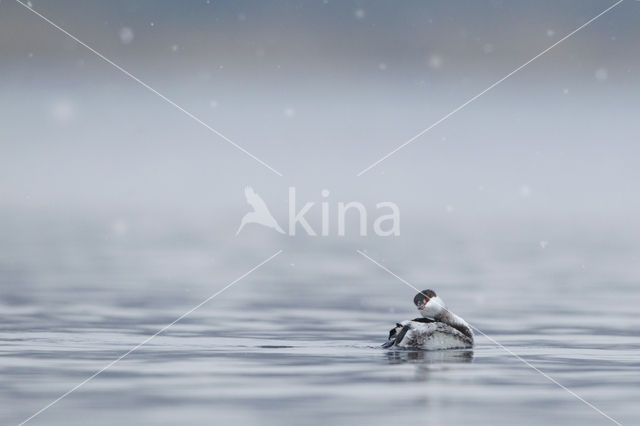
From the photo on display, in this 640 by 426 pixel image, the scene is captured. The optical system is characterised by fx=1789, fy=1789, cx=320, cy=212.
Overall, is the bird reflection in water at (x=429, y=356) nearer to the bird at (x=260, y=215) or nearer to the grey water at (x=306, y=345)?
the grey water at (x=306, y=345)

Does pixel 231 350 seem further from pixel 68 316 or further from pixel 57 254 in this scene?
pixel 57 254

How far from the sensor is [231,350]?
17.4 meters

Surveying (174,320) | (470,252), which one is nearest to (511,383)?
(174,320)

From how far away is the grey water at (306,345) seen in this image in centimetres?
1346

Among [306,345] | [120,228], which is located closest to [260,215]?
[120,228]

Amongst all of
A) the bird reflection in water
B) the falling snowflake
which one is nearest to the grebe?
the bird reflection in water

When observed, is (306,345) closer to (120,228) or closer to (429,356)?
(429,356)

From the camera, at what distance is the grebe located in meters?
17.4

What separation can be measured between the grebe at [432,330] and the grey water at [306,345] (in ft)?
0.54

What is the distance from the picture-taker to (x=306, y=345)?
59.1ft

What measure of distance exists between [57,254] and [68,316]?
18.1 m

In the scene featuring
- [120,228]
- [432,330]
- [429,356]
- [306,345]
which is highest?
[120,228]

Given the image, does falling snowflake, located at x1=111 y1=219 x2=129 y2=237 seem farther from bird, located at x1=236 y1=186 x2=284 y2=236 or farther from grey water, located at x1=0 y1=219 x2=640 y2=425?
grey water, located at x1=0 y1=219 x2=640 y2=425

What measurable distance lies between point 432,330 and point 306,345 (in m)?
1.35
